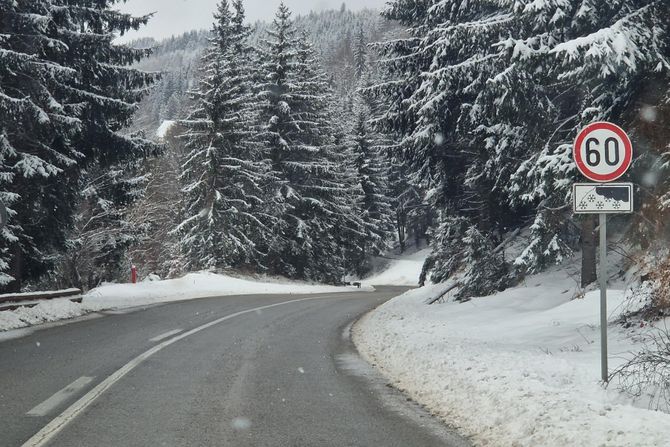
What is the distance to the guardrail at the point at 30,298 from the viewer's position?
12.8 meters

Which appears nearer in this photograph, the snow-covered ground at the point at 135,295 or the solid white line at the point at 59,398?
the solid white line at the point at 59,398

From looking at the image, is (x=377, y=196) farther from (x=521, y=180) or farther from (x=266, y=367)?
(x=266, y=367)

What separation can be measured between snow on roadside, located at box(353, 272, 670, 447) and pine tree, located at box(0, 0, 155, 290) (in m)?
9.40

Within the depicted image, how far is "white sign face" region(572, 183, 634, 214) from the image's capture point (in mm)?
5855

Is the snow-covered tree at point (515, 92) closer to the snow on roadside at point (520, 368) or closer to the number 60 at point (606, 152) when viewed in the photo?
the snow on roadside at point (520, 368)

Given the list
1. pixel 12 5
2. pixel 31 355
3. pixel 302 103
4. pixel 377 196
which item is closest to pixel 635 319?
pixel 31 355

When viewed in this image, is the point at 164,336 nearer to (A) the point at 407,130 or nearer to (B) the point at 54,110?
(B) the point at 54,110

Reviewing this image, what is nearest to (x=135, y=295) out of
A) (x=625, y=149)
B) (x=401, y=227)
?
(x=625, y=149)

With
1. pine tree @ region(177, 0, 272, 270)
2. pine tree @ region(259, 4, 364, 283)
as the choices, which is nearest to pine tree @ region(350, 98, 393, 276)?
pine tree @ region(259, 4, 364, 283)

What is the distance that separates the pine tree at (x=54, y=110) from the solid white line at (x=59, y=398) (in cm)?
901

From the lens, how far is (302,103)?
38531 millimetres

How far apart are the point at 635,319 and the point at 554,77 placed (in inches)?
188

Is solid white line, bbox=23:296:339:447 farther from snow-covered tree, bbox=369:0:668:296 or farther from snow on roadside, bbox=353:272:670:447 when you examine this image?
snow-covered tree, bbox=369:0:668:296

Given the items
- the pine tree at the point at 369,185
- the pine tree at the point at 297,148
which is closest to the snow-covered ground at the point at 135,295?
the pine tree at the point at 297,148
